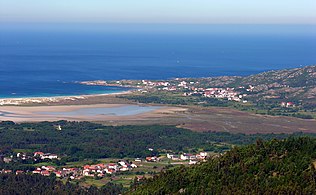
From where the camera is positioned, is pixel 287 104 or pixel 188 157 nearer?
pixel 188 157

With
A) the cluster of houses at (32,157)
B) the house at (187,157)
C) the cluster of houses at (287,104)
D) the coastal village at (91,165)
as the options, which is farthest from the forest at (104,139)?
the cluster of houses at (287,104)

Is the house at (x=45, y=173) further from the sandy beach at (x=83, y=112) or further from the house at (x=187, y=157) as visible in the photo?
the sandy beach at (x=83, y=112)

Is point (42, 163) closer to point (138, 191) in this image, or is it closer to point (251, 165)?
point (138, 191)

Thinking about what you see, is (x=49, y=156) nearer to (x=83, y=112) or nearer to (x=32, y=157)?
(x=32, y=157)

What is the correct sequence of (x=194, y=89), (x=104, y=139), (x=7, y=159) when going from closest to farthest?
(x=7, y=159) → (x=104, y=139) → (x=194, y=89)

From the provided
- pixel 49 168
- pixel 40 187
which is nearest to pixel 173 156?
pixel 49 168

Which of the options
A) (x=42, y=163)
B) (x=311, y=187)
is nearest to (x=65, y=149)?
(x=42, y=163)
